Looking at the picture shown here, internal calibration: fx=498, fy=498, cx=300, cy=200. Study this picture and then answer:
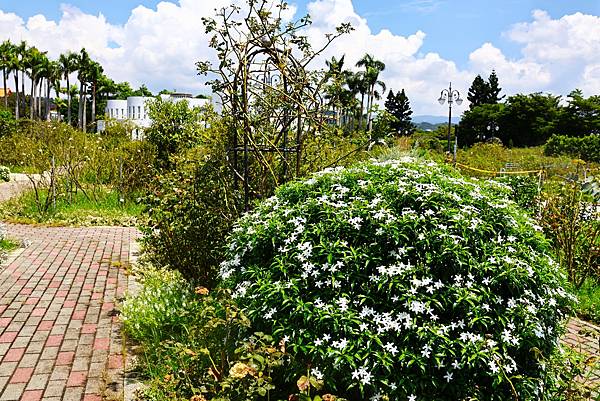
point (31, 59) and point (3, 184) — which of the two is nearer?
point (3, 184)

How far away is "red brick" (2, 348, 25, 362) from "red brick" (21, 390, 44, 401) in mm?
576

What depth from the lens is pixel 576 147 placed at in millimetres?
31719

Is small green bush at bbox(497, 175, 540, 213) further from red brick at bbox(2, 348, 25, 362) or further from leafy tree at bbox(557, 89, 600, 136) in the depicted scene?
leafy tree at bbox(557, 89, 600, 136)

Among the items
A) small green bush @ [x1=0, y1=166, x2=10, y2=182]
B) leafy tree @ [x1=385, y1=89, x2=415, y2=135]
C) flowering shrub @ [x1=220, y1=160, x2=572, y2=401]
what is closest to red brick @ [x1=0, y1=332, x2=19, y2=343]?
flowering shrub @ [x1=220, y1=160, x2=572, y2=401]

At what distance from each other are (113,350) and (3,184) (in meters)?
14.2

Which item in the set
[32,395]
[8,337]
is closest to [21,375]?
[32,395]

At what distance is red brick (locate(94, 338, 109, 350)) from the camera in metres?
3.96

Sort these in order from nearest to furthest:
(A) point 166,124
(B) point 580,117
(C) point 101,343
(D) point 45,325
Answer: (C) point 101,343 < (D) point 45,325 < (A) point 166,124 < (B) point 580,117

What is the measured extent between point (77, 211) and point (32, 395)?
7.72m

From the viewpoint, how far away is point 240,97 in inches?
190

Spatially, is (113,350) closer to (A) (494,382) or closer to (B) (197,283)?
(B) (197,283)

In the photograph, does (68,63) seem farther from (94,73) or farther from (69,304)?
(69,304)

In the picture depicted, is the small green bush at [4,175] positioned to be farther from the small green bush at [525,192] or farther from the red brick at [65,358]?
the small green bush at [525,192]

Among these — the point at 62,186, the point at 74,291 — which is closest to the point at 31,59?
the point at 62,186
